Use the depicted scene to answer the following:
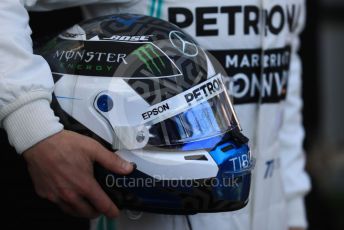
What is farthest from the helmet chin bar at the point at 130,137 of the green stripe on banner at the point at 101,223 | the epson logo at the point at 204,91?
the green stripe on banner at the point at 101,223

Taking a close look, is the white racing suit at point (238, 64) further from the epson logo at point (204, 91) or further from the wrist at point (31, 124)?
the epson logo at point (204, 91)

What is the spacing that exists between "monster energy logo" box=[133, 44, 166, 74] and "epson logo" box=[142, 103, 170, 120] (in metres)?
0.07

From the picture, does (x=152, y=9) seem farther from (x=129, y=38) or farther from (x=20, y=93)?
(x=20, y=93)

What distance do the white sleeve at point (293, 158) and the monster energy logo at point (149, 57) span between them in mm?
701

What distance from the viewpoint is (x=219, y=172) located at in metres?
1.32

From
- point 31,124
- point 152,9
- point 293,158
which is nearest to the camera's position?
point 31,124

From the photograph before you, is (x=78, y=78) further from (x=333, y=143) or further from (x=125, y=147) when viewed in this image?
(x=333, y=143)

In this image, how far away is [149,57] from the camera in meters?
1.34

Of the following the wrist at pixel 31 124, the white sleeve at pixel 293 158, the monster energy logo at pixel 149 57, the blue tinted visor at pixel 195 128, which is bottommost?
the white sleeve at pixel 293 158

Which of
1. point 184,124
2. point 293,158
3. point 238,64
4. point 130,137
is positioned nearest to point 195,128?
point 184,124

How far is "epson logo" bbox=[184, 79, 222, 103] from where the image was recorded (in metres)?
1.33

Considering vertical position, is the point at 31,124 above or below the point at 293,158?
above

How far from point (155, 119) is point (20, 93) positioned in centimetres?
27

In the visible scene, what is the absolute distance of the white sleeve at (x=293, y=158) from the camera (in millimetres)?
1951
